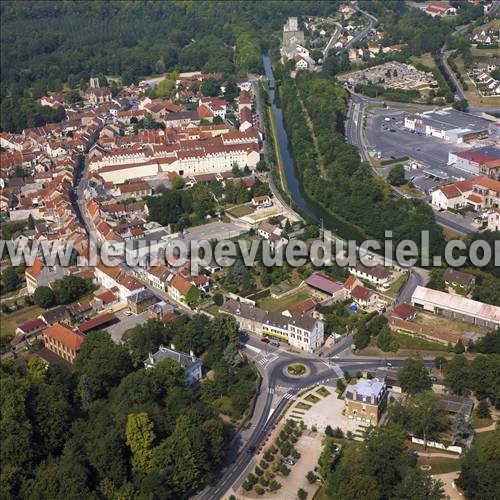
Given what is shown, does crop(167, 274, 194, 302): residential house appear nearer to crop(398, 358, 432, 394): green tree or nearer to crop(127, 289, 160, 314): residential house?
crop(127, 289, 160, 314): residential house

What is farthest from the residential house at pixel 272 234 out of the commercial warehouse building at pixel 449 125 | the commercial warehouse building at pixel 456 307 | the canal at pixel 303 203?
the commercial warehouse building at pixel 449 125

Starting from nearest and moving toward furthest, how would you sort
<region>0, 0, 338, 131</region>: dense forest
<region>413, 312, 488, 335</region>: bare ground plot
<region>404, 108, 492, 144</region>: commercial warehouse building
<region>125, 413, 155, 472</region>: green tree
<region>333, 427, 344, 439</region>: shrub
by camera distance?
1. <region>125, 413, 155, 472</region>: green tree
2. <region>333, 427, 344, 439</region>: shrub
3. <region>413, 312, 488, 335</region>: bare ground plot
4. <region>404, 108, 492, 144</region>: commercial warehouse building
5. <region>0, 0, 338, 131</region>: dense forest

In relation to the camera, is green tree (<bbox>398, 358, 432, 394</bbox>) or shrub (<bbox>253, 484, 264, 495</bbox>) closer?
shrub (<bbox>253, 484, 264, 495</bbox>)

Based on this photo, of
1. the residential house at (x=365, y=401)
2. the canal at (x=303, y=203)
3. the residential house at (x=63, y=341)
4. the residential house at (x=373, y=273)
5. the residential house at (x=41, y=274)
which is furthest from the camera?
the canal at (x=303, y=203)

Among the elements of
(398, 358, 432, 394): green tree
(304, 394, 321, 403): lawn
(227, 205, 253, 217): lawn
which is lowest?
(304, 394, 321, 403): lawn

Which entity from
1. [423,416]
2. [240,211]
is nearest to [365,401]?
[423,416]

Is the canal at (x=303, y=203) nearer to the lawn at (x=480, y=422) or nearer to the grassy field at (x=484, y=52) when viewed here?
the lawn at (x=480, y=422)

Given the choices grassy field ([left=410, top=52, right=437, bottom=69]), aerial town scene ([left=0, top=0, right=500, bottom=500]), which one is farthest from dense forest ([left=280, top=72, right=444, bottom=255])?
grassy field ([left=410, top=52, right=437, bottom=69])
